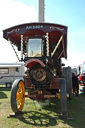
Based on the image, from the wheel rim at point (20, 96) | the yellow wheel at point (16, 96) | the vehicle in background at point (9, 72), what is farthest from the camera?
the vehicle in background at point (9, 72)

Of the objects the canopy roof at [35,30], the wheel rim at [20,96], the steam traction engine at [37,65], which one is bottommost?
the wheel rim at [20,96]

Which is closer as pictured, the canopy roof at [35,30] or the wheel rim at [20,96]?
the wheel rim at [20,96]

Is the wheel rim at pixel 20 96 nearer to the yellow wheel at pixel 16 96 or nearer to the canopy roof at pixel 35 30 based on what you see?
the yellow wheel at pixel 16 96

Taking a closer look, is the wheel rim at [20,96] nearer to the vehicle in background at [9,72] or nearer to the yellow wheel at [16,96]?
the yellow wheel at [16,96]

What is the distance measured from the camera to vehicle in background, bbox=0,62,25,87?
12.1 m

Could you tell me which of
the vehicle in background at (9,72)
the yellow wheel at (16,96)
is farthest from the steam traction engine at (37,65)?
the vehicle in background at (9,72)

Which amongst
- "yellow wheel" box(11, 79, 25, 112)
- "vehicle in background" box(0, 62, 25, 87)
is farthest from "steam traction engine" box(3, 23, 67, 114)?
"vehicle in background" box(0, 62, 25, 87)

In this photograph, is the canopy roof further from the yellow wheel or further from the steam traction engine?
the yellow wheel

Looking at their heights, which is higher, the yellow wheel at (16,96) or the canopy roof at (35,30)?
the canopy roof at (35,30)

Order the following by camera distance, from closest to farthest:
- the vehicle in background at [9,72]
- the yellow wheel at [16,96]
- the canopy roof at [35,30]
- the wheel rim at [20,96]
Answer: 1. the yellow wheel at [16,96]
2. the wheel rim at [20,96]
3. the canopy roof at [35,30]
4. the vehicle in background at [9,72]

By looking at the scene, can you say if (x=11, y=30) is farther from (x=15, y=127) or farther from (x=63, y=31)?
(x=15, y=127)

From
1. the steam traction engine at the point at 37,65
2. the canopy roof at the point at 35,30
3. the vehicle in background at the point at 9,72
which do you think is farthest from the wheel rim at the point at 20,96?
the vehicle in background at the point at 9,72

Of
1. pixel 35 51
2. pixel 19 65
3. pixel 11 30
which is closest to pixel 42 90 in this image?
pixel 35 51

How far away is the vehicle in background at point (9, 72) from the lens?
1212 centimetres
